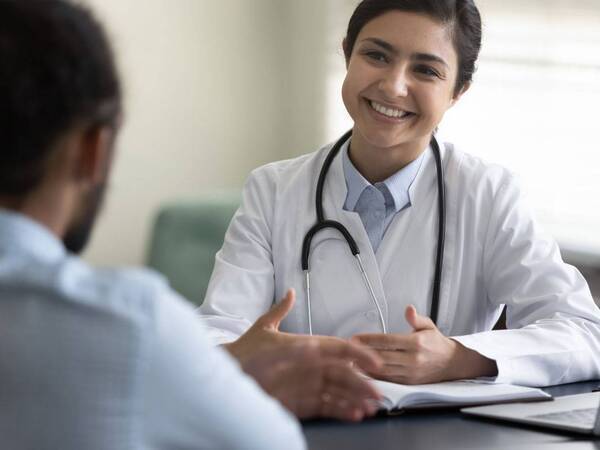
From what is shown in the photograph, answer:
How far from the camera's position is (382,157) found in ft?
7.05

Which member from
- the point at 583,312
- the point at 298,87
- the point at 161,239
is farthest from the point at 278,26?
the point at 583,312

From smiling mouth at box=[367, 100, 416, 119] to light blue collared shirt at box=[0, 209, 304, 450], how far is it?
1.23m

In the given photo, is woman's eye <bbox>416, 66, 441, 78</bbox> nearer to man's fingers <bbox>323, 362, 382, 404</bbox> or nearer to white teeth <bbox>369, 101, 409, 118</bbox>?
white teeth <bbox>369, 101, 409, 118</bbox>

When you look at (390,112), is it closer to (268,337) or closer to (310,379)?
(268,337)

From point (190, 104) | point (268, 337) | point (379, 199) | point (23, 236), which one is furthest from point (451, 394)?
point (190, 104)

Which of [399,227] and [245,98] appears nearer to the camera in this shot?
[399,227]

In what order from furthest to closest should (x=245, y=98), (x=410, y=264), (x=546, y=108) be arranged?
1. (x=245, y=98)
2. (x=546, y=108)
3. (x=410, y=264)

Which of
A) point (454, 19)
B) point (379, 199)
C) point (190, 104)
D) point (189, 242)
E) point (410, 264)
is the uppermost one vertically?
point (454, 19)

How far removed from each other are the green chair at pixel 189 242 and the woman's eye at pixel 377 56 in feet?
3.14

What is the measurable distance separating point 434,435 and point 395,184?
761 mm

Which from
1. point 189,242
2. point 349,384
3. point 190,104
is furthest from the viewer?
point 190,104

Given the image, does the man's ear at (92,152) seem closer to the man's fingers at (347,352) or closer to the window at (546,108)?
the man's fingers at (347,352)

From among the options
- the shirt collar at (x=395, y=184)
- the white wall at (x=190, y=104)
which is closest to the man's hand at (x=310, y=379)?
the shirt collar at (x=395, y=184)

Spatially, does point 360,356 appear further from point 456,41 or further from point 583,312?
point 456,41
